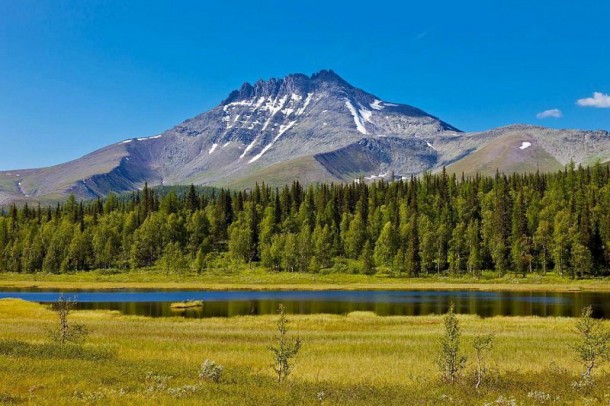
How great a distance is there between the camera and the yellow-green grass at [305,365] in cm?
2267

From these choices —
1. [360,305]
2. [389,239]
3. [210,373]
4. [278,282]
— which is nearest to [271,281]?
[278,282]

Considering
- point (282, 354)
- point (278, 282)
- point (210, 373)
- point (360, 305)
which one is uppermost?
point (282, 354)

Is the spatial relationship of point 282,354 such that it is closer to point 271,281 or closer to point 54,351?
point 54,351

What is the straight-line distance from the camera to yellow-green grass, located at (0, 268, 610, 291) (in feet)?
424

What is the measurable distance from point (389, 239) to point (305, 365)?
13337 cm

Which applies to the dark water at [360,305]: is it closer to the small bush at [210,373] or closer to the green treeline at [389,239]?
the small bush at [210,373]

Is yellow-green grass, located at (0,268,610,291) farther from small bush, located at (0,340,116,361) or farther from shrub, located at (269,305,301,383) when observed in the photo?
shrub, located at (269,305,301,383)

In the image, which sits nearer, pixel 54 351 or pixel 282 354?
pixel 282 354

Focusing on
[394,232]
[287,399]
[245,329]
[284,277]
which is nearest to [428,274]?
[394,232]

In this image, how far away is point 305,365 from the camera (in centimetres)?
3453

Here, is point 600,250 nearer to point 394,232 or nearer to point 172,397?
point 394,232

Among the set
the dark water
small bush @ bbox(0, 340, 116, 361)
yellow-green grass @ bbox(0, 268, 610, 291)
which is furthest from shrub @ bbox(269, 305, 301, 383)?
yellow-green grass @ bbox(0, 268, 610, 291)

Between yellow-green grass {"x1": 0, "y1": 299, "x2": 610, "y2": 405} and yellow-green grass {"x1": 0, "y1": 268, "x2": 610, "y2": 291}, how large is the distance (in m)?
69.2

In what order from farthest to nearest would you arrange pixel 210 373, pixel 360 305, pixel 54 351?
pixel 360 305 → pixel 54 351 → pixel 210 373
